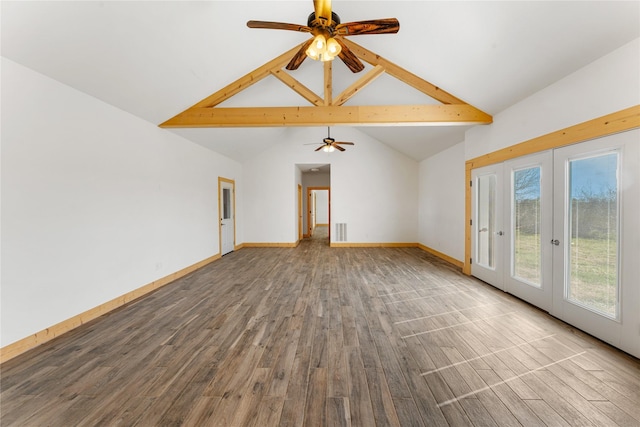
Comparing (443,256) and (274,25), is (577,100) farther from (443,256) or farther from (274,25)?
(443,256)

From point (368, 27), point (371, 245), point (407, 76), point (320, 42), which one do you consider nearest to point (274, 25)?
point (320, 42)

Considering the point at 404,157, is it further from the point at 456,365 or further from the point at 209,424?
the point at 209,424

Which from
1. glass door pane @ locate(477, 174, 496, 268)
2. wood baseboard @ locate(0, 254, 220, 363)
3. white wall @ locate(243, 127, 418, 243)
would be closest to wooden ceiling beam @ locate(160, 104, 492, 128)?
glass door pane @ locate(477, 174, 496, 268)

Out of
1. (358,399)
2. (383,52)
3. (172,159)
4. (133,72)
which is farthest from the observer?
(172,159)

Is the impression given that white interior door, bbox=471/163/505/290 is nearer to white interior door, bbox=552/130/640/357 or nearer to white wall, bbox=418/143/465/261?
white wall, bbox=418/143/465/261

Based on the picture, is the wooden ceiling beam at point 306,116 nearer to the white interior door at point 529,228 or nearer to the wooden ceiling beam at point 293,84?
the wooden ceiling beam at point 293,84

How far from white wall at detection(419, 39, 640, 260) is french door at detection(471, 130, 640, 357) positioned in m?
0.33

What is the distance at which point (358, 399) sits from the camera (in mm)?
A: 1714

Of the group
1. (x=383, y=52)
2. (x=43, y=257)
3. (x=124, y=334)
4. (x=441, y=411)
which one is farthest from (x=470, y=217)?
(x=43, y=257)

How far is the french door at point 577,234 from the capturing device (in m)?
2.22

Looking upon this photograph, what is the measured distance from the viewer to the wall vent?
8.02 meters

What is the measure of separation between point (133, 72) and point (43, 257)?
2293 millimetres

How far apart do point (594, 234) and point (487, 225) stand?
5.87 feet

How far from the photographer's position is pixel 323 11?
2.17 m
